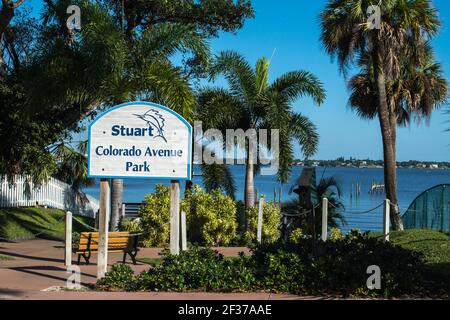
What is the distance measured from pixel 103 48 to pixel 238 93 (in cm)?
631

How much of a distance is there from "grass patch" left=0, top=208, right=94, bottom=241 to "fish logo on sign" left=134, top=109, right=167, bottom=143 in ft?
27.8

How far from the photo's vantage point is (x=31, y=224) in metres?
22.0

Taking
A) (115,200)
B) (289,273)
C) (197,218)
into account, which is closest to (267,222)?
(197,218)

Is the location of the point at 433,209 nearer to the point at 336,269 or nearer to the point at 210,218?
the point at 210,218

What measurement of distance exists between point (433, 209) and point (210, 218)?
673 cm

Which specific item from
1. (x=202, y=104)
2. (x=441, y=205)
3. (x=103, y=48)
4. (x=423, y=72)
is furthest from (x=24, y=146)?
(x=423, y=72)

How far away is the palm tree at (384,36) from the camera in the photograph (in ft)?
64.5

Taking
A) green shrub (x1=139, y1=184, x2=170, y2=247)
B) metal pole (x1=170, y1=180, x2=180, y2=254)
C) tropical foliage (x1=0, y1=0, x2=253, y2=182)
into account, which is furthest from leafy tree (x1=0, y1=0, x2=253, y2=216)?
metal pole (x1=170, y1=180, x2=180, y2=254)

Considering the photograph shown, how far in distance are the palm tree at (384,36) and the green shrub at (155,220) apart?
23.8 feet

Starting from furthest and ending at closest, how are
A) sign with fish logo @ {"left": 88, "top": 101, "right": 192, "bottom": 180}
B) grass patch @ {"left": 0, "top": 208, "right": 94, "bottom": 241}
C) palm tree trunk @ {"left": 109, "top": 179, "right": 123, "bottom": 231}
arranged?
grass patch @ {"left": 0, "top": 208, "right": 94, "bottom": 241}, palm tree trunk @ {"left": 109, "top": 179, "right": 123, "bottom": 231}, sign with fish logo @ {"left": 88, "top": 101, "right": 192, "bottom": 180}

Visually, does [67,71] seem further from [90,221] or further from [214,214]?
[90,221]

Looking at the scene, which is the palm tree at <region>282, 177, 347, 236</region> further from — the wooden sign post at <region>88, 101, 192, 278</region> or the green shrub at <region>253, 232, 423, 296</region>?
the wooden sign post at <region>88, 101, 192, 278</region>

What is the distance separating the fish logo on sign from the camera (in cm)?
1119

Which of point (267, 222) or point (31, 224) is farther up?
point (267, 222)
